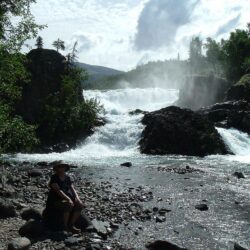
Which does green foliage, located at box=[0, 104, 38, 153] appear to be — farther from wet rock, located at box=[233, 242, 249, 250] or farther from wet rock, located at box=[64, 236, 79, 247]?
wet rock, located at box=[233, 242, 249, 250]

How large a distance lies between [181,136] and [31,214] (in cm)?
3602

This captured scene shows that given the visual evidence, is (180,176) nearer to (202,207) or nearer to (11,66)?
(202,207)

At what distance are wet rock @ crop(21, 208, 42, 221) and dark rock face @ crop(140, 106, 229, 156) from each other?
33142mm

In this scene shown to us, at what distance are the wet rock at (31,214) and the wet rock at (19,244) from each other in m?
3.18

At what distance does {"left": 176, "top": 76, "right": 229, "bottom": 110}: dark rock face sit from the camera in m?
Answer: 94.9

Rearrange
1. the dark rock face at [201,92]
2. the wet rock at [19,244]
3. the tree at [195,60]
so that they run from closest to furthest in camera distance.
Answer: the wet rock at [19,244], the dark rock face at [201,92], the tree at [195,60]

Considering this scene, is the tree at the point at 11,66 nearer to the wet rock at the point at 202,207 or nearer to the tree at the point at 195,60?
the wet rock at the point at 202,207

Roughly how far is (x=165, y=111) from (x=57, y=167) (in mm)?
40967

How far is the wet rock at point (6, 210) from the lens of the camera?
1748cm

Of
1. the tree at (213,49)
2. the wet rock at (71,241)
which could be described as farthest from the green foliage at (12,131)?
the tree at (213,49)

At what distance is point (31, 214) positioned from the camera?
17547mm

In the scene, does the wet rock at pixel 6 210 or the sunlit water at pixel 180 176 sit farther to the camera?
the sunlit water at pixel 180 176

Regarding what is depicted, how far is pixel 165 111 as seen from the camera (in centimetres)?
5578

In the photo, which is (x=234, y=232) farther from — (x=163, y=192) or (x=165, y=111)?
(x=165, y=111)
